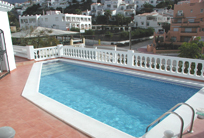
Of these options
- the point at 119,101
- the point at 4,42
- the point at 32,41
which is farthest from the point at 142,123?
the point at 32,41

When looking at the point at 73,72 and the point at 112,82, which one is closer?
the point at 112,82

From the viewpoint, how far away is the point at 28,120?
158 inches

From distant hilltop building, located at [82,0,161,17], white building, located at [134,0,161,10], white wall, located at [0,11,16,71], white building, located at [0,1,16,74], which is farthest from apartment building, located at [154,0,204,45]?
white building, located at [134,0,161,10]

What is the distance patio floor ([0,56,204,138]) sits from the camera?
134 inches

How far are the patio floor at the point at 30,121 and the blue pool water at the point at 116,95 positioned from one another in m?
1.11

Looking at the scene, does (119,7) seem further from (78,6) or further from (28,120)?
(28,120)

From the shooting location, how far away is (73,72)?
938 centimetres

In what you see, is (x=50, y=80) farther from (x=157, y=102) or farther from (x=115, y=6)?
(x=115, y=6)

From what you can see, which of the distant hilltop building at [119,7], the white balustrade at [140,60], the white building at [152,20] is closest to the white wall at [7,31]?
Result: the white balustrade at [140,60]

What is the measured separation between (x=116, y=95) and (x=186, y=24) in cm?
4314

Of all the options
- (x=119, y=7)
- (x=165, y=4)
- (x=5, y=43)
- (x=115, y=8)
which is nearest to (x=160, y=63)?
(x=5, y=43)

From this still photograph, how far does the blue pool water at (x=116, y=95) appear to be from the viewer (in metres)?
4.62

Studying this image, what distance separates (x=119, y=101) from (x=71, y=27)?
55.6 meters

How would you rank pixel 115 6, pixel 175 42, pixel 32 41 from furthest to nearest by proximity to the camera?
pixel 115 6 → pixel 175 42 → pixel 32 41
